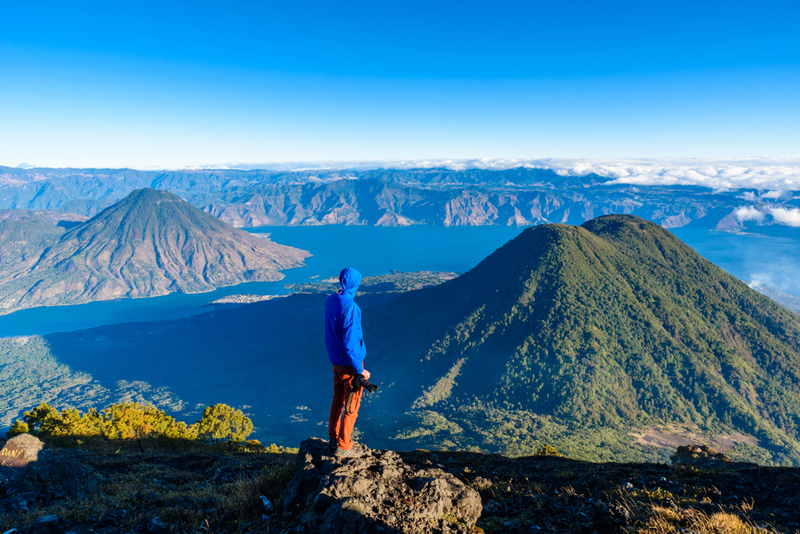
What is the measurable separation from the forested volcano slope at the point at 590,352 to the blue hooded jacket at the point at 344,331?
345ft

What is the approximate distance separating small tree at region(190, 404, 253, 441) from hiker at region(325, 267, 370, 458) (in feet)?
132

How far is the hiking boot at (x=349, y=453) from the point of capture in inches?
382

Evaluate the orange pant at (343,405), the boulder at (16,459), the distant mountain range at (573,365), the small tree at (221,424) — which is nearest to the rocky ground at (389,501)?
the boulder at (16,459)

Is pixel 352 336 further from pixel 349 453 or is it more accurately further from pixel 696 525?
pixel 696 525

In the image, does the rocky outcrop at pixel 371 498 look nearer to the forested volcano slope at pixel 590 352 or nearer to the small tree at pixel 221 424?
the small tree at pixel 221 424

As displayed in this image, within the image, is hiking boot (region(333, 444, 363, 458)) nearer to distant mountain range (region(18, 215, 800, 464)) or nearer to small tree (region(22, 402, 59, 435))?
small tree (region(22, 402, 59, 435))

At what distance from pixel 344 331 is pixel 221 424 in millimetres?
44617

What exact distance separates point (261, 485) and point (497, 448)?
104682 mm

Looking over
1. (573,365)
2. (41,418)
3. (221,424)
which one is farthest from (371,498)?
(573,365)

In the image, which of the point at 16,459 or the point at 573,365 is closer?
the point at 16,459

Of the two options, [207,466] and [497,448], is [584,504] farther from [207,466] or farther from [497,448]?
[497,448]

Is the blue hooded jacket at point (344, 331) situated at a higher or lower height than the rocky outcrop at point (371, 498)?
higher

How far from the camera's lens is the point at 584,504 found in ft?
33.8

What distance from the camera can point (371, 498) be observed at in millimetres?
7809
